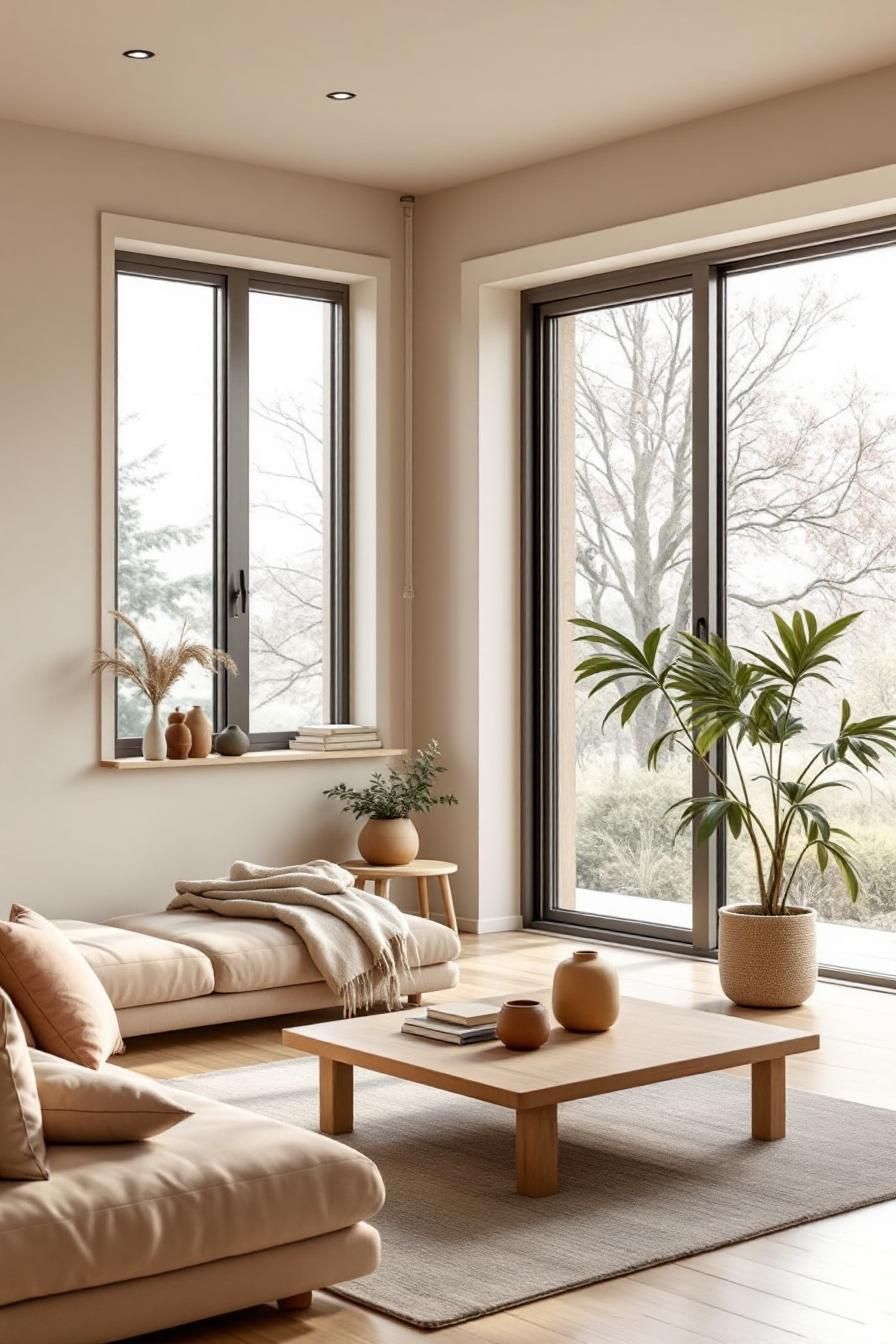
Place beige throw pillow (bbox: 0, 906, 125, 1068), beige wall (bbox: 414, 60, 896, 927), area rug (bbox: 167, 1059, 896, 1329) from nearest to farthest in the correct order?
area rug (bbox: 167, 1059, 896, 1329)
beige throw pillow (bbox: 0, 906, 125, 1068)
beige wall (bbox: 414, 60, 896, 927)

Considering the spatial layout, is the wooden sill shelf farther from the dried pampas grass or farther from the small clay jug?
the dried pampas grass

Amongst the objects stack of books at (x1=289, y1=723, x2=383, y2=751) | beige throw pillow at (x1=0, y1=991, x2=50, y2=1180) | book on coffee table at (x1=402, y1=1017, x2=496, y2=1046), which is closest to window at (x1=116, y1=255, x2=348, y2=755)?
stack of books at (x1=289, y1=723, x2=383, y2=751)

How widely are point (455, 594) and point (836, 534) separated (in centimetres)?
176

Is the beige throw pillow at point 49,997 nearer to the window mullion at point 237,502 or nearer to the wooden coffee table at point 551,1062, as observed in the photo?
the wooden coffee table at point 551,1062

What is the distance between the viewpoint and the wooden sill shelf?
627 cm

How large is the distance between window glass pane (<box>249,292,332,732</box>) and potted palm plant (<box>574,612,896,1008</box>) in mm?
1663

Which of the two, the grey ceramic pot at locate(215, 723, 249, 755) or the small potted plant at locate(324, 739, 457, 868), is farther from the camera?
the grey ceramic pot at locate(215, 723, 249, 755)

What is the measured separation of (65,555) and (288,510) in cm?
→ 119

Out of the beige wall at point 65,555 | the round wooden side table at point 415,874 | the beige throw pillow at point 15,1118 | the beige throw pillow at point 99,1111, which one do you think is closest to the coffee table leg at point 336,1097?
the beige throw pillow at point 99,1111

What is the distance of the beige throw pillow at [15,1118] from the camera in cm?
255

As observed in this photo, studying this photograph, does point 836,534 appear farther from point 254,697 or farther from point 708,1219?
point 708,1219

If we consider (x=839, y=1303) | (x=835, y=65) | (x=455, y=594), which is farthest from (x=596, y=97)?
(x=839, y=1303)

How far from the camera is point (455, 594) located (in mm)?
7086

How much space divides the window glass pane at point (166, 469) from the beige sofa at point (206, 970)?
158cm
